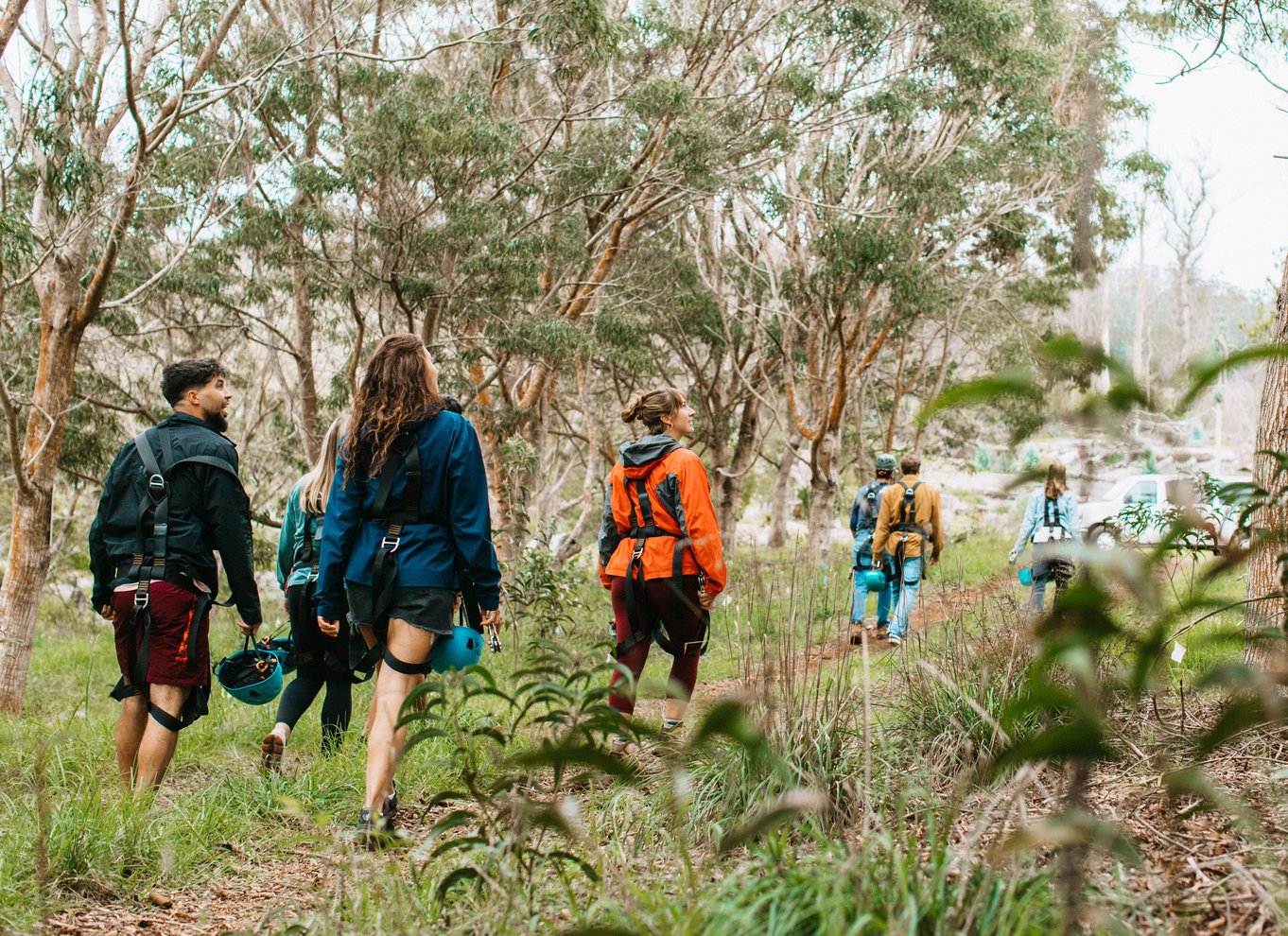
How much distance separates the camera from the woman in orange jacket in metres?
4.93

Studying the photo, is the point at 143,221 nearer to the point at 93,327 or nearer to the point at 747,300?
the point at 93,327

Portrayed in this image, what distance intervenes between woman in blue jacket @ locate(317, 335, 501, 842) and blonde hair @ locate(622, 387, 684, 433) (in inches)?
Answer: 56.0

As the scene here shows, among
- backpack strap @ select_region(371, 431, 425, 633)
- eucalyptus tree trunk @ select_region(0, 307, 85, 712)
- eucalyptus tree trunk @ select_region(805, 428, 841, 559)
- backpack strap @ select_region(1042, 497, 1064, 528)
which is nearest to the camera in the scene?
backpack strap @ select_region(371, 431, 425, 633)

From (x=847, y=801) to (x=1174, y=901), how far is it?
116cm

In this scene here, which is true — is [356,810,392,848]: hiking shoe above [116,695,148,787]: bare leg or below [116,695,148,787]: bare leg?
below

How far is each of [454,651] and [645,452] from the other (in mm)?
1546

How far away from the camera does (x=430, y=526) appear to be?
3.84m

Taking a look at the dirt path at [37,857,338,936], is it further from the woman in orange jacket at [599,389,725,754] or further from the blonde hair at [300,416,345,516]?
the woman in orange jacket at [599,389,725,754]

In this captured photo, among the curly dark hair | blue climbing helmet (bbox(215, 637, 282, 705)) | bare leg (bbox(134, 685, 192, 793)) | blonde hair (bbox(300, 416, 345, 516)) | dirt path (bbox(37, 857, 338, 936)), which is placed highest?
the curly dark hair

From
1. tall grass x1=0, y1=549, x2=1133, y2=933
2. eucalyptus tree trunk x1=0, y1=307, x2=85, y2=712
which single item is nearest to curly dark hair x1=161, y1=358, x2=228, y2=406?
tall grass x1=0, y1=549, x2=1133, y2=933

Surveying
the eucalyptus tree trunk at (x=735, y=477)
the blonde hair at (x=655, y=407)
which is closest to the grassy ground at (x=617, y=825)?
the blonde hair at (x=655, y=407)

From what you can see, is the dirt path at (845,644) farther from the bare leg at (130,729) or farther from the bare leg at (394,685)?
the bare leg at (130,729)

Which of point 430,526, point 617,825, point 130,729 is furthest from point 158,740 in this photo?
point 617,825

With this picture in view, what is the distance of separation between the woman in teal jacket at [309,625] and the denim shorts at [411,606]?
0.74 m
